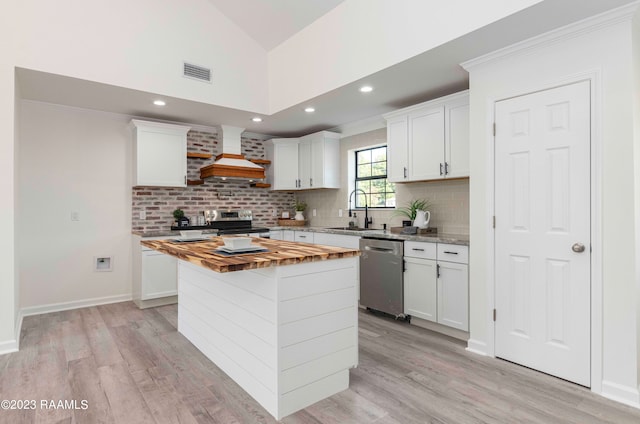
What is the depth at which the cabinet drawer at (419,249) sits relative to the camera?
11.2 ft

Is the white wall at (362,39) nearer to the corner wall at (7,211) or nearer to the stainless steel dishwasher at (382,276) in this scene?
the stainless steel dishwasher at (382,276)

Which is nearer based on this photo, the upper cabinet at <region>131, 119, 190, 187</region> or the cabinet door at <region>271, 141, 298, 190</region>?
the upper cabinet at <region>131, 119, 190, 187</region>

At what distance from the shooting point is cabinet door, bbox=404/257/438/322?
340 centimetres

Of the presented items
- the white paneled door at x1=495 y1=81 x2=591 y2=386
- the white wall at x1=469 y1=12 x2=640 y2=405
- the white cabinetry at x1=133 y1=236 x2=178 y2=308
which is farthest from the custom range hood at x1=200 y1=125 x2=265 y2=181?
the white wall at x1=469 y1=12 x2=640 y2=405

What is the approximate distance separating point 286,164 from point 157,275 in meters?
2.52

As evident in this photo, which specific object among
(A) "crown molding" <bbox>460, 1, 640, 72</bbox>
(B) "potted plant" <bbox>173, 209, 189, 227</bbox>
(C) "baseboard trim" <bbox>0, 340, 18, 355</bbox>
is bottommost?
(C) "baseboard trim" <bbox>0, 340, 18, 355</bbox>

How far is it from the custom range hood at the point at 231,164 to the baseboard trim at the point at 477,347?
3545 mm

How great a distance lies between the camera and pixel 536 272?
260cm

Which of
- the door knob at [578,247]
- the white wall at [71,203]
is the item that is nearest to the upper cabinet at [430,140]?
the door knob at [578,247]

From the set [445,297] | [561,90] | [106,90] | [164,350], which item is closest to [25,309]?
[164,350]

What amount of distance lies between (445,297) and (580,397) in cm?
123

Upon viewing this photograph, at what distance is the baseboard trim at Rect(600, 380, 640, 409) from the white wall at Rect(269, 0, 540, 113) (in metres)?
2.41

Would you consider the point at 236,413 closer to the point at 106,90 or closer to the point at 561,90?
the point at 561,90

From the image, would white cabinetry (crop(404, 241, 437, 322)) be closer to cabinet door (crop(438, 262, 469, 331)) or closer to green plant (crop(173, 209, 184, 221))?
cabinet door (crop(438, 262, 469, 331))
